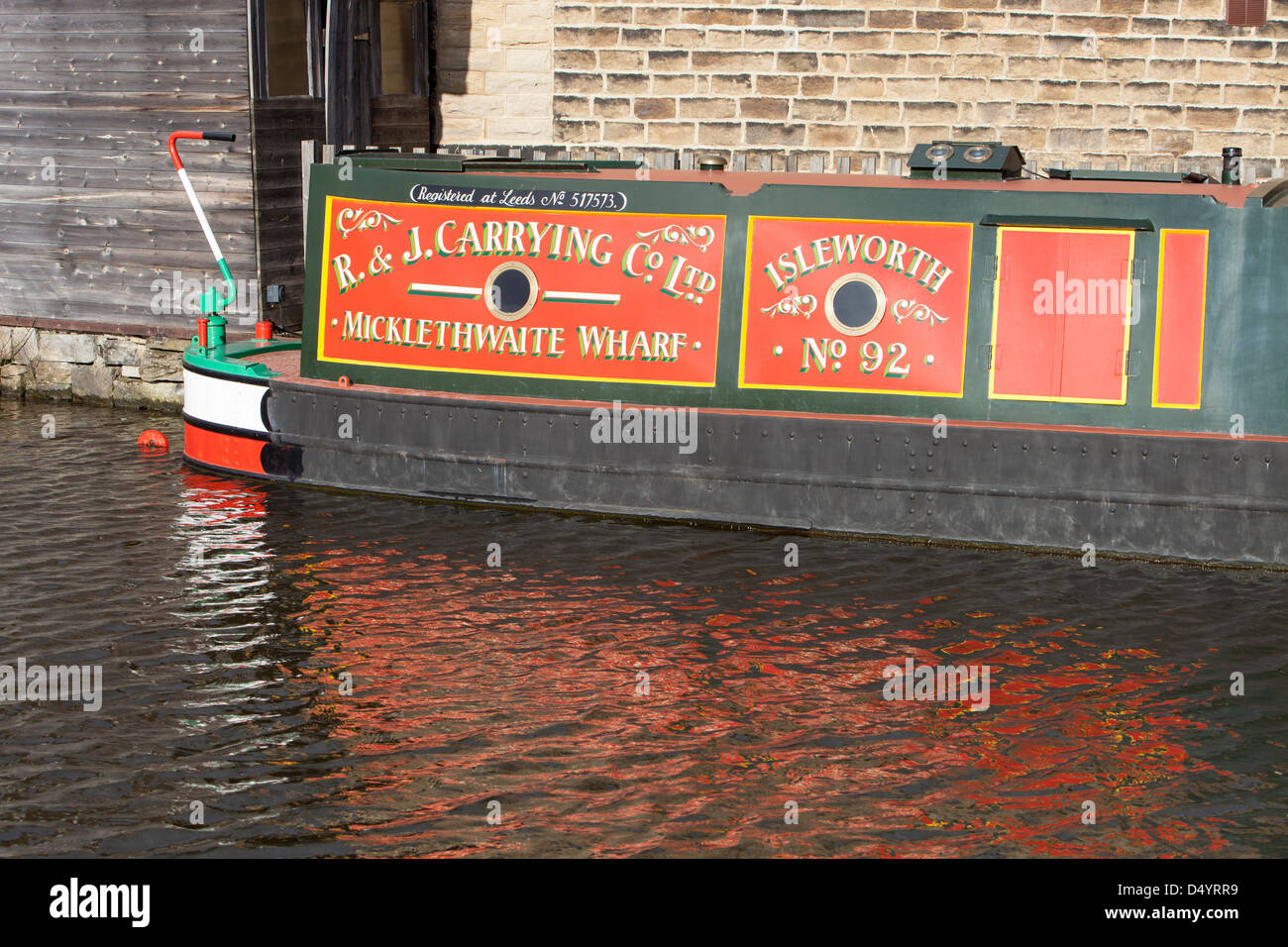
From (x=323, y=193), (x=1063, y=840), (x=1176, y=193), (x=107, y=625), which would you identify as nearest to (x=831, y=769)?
(x=1063, y=840)

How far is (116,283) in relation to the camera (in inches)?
540

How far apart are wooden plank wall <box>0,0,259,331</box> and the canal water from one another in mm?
3853

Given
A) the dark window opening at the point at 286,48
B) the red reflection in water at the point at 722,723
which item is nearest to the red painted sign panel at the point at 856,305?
the red reflection in water at the point at 722,723

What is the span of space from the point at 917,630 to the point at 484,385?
353cm

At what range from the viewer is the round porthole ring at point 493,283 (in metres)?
10.1

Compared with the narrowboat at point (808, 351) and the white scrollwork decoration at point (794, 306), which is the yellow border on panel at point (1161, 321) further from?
A: the white scrollwork decoration at point (794, 306)

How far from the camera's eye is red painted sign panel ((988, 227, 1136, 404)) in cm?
914

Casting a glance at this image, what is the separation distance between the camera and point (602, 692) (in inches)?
280

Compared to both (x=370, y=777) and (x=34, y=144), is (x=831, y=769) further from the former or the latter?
(x=34, y=144)

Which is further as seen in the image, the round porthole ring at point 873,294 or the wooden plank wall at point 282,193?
the wooden plank wall at point 282,193

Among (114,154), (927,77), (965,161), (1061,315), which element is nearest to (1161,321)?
(1061,315)

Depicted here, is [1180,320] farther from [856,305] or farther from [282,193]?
[282,193]

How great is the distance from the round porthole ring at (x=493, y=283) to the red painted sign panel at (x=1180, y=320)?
3789mm

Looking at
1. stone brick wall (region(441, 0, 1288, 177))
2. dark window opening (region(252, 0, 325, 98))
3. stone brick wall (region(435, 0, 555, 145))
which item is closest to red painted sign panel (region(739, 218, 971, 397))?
stone brick wall (region(441, 0, 1288, 177))
